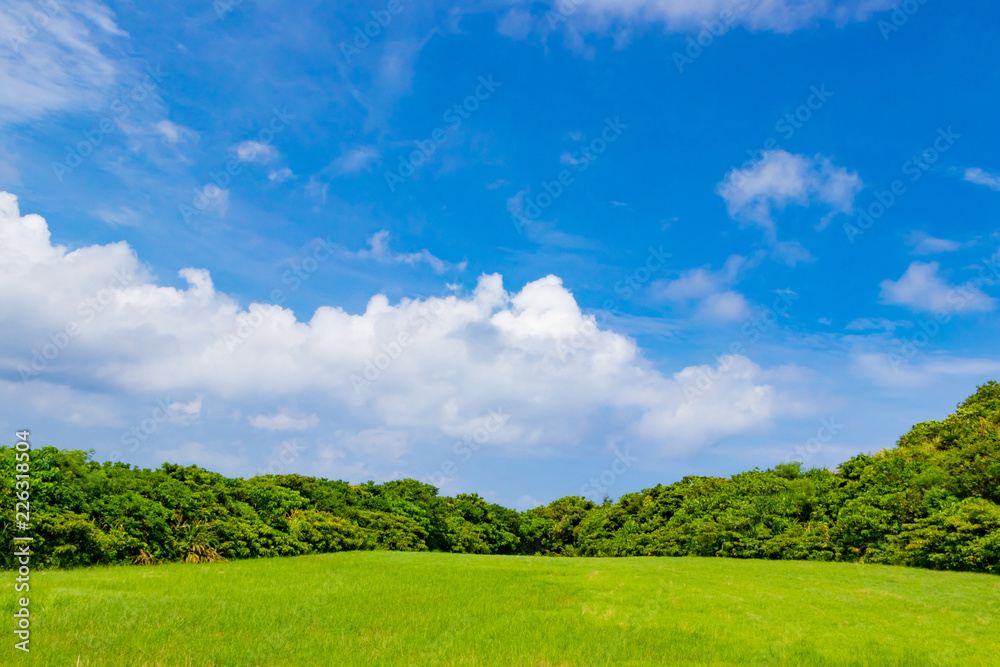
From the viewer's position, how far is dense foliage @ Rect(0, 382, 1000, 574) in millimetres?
18109

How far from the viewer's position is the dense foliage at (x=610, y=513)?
18.1m

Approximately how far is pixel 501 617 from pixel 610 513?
80.5 feet

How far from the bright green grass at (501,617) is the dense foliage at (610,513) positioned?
194 cm

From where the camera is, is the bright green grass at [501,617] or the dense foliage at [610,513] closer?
the bright green grass at [501,617]

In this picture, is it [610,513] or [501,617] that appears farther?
[610,513]

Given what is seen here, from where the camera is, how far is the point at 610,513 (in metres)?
36.1

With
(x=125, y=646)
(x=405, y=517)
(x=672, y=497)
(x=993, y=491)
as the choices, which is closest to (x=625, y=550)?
(x=672, y=497)

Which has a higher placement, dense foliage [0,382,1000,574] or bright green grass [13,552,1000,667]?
dense foliage [0,382,1000,574]

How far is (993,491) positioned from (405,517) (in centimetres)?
2343

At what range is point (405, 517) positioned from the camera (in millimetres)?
29641

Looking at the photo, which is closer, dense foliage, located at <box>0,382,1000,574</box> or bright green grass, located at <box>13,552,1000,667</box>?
bright green grass, located at <box>13,552,1000,667</box>

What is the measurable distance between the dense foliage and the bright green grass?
194 cm

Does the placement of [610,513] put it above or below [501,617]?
above

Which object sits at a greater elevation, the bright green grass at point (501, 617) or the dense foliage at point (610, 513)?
the dense foliage at point (610, 513)
